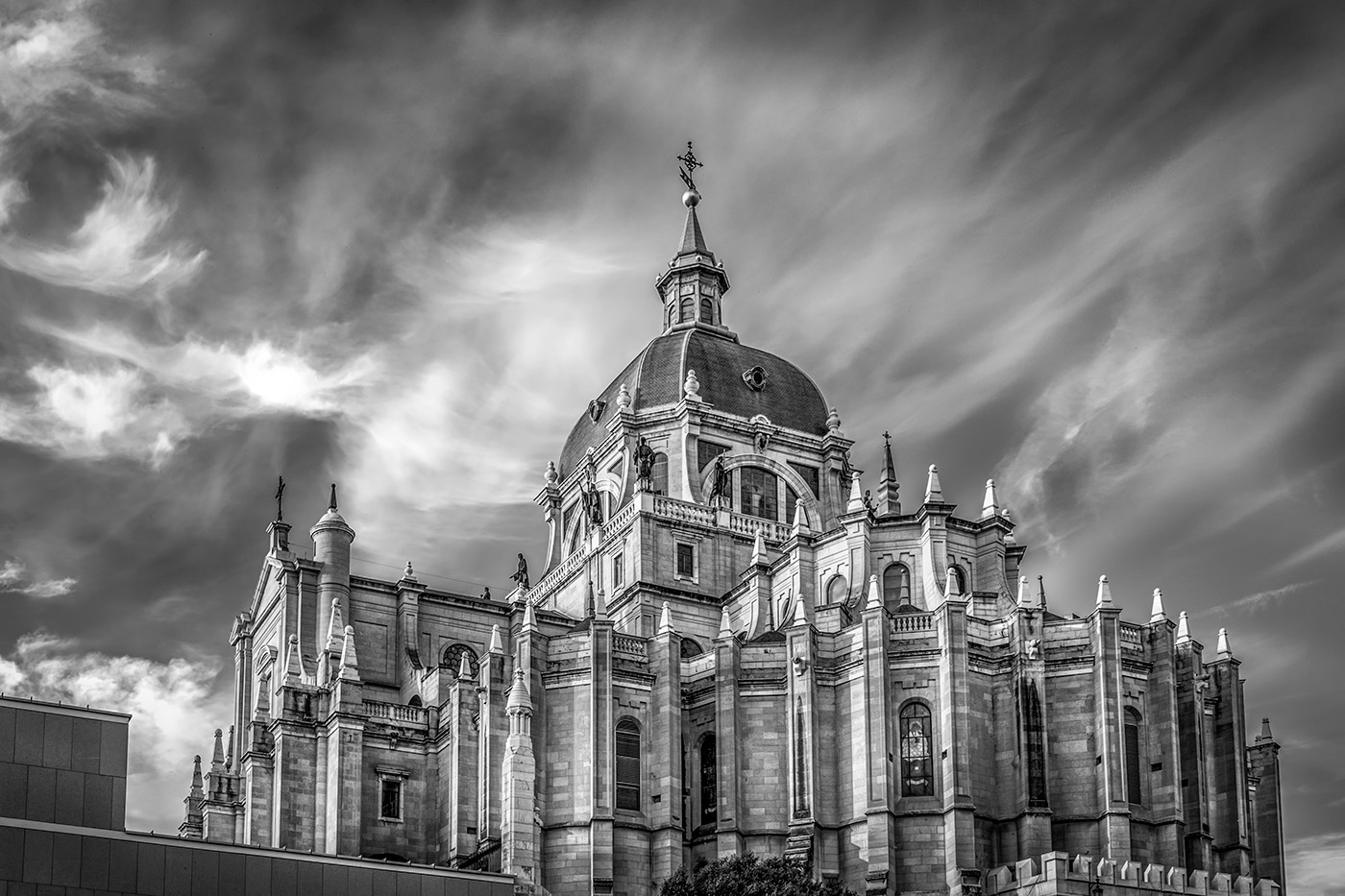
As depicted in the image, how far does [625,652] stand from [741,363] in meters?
31.0

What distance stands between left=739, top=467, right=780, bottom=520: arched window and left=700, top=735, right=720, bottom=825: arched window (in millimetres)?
24334

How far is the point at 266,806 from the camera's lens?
83.5 meters

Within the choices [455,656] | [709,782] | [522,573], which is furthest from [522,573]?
[709,782]

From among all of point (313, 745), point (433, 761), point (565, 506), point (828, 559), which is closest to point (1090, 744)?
point (828, 559)

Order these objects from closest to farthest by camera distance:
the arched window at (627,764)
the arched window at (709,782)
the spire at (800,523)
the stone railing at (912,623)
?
the arched window at (627,764) → the arched window at (709,782) → the stone railing at (912,623) → the spire at (800,523)

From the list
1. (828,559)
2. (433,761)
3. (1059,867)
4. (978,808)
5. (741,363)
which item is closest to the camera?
(1059,867)

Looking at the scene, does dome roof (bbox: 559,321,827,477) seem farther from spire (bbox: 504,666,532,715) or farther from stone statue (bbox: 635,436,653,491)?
spire (bbox: 504,666,532,715)

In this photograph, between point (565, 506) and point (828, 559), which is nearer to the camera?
point (828, 559)

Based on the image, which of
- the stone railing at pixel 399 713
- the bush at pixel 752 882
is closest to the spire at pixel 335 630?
the stone railing at pixel 399 713

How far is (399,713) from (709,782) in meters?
14.3

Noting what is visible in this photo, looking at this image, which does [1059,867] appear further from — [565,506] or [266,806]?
[565,506]

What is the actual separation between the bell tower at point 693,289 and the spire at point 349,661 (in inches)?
1394

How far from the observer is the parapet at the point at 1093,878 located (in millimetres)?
70125

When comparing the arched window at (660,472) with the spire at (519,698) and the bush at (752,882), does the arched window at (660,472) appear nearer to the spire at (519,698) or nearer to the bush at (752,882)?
the spire at (519,698)
